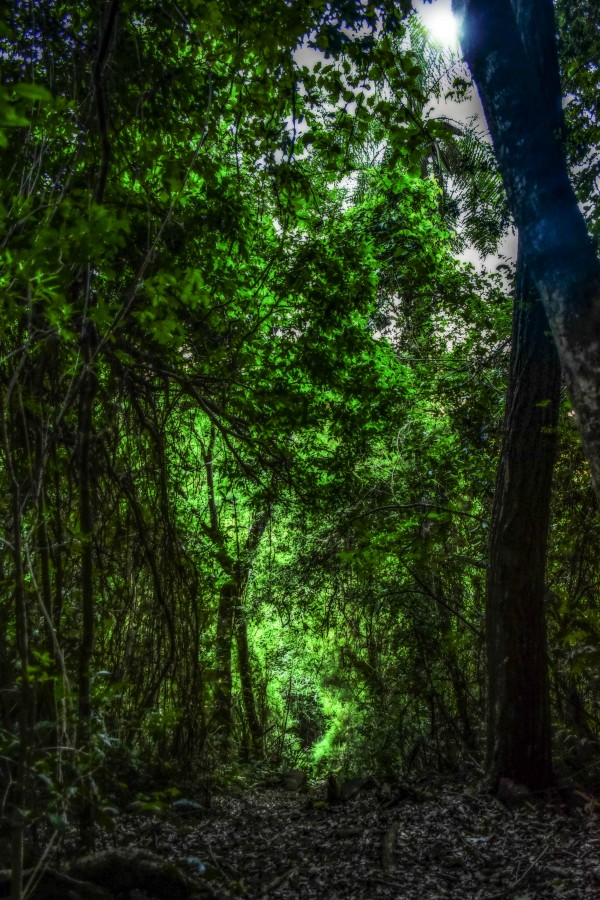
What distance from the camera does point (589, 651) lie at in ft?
15.3

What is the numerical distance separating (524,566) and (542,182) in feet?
8.87

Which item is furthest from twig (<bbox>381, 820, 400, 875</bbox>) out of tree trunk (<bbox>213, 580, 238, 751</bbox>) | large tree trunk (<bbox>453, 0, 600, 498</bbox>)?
tree trunk (<bbox>213, 580, 238, 751</bbox>)

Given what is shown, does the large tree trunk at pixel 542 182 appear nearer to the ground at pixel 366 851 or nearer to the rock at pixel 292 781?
the ground at pixel 366 851

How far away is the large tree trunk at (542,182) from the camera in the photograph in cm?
253

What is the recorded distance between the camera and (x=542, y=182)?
288 centimetres

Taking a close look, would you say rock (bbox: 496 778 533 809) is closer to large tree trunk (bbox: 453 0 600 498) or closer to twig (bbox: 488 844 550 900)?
twig (bbox: 488 844 550 900)

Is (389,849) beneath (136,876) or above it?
beneath

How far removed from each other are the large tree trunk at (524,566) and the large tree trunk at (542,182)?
1448mm

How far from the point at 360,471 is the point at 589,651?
2.86 meters

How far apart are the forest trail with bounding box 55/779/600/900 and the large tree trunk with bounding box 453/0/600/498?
229cm

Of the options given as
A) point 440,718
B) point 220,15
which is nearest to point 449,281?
point 220,15

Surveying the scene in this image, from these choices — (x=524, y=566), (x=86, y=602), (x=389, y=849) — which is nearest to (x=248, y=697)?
(x=389, y=849)

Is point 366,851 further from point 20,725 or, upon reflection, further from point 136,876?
point 20,725

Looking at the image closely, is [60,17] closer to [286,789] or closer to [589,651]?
[589,651]
